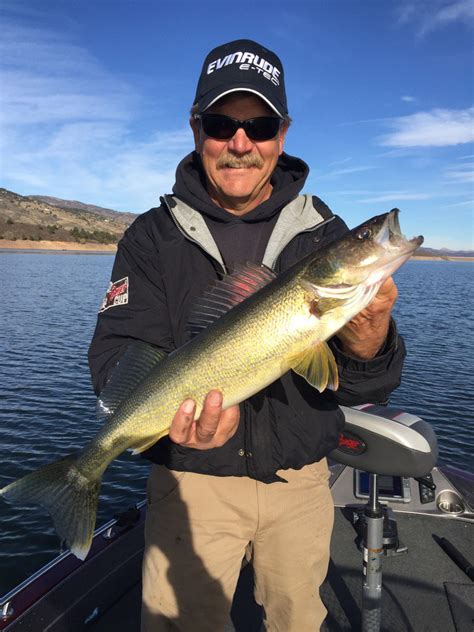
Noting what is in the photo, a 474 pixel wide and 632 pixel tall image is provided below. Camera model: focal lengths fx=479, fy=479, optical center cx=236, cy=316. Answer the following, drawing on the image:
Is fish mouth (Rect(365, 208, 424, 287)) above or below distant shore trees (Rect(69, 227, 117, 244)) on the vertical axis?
below

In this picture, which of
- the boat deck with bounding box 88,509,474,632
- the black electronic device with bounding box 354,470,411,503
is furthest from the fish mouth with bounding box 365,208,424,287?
the black electronic device with bounding box 354,470,411,503

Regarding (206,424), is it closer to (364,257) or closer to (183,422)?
(183,422)

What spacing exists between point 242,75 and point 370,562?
4432 millimetres

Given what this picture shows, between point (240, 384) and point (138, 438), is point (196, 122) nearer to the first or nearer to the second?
point (240, 384)

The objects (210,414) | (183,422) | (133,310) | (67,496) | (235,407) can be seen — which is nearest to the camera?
(210,414)

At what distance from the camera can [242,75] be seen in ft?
13.3

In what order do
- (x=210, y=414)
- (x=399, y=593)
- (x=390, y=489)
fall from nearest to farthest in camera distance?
(x=210, y=414) < (x=399, y=593) < (x=390, y=489)

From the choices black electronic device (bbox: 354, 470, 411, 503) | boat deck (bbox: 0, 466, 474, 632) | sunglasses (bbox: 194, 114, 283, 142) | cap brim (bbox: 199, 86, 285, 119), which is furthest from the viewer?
black electronic device (bbox: 354, 470, 411, 503)

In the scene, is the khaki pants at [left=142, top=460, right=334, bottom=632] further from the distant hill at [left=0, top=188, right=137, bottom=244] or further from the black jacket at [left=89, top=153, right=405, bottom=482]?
the distant hill at [left=0, top=188, right=137, bottom=244]

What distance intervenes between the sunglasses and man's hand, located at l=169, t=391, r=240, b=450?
2289 mm

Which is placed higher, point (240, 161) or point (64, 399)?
point (240, 161)

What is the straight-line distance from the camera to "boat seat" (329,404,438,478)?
4.27m

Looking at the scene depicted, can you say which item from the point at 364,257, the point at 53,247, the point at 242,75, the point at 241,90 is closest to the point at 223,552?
the point at 364,257

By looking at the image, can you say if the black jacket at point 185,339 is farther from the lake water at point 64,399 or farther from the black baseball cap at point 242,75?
the lake water at point 64,399
